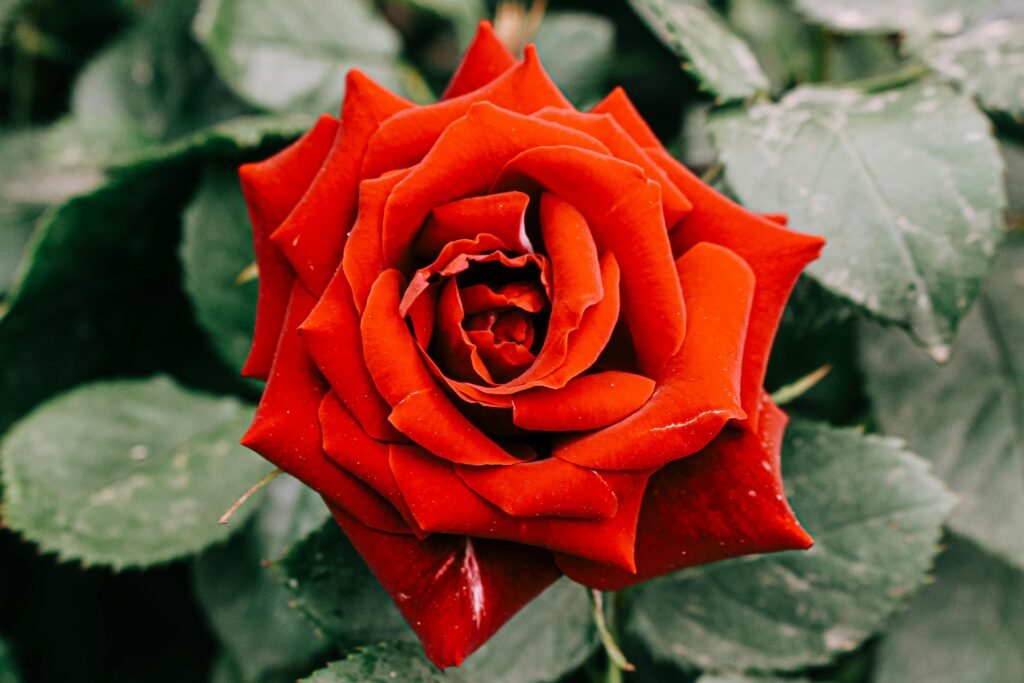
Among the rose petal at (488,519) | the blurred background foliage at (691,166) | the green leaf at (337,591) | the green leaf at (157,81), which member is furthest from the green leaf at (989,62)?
the green leaf at (157,81)

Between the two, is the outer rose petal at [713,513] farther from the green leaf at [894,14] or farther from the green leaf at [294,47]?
the green leaf at [294,47]

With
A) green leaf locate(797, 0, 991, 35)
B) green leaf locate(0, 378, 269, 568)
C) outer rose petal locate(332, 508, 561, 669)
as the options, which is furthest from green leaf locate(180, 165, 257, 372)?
green leaf locate(797, 0, 991, 35)

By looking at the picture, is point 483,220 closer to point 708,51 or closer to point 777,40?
point 708,51

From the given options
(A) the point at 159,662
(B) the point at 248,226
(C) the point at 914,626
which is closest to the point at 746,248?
(B) the point at 248,226

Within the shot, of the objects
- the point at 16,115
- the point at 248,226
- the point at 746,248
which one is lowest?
the point at 16,115

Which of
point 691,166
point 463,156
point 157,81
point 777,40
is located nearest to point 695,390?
point 463,156

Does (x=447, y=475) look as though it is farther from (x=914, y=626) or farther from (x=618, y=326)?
(x=914, y=626)
